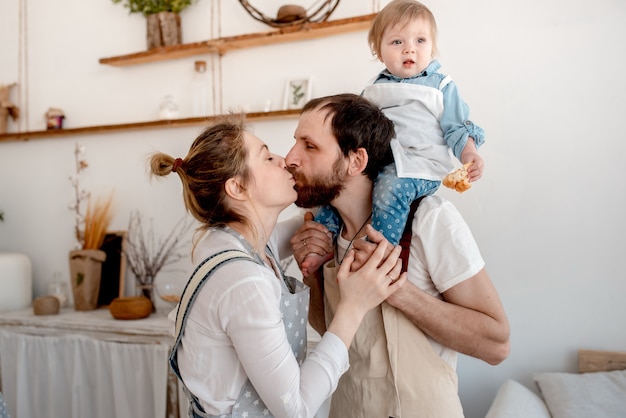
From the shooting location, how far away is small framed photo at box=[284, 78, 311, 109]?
3.00 m

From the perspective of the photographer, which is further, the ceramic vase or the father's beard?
the ceramic vase

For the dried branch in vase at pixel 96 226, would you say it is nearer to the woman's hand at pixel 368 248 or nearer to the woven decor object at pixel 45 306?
the woven decor object at pixel 45 306

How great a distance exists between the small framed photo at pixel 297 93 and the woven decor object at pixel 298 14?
0.29m

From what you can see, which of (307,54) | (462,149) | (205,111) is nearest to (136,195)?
(205,111)

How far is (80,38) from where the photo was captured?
12.3 ft

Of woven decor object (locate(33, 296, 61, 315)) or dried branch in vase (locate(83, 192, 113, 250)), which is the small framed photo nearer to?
dried branch in vase (locate(83, 192, 113, 250))

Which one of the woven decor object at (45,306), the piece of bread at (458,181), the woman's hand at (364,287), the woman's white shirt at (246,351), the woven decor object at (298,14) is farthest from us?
the woven decor object at (45,306)

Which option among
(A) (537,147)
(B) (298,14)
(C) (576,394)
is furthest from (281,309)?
(B) (298,14)

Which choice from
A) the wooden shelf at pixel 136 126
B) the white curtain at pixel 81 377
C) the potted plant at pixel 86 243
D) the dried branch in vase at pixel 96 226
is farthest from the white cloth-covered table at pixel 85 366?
the wooden shelf at pixel 136 126

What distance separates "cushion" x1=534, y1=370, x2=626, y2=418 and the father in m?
0.84

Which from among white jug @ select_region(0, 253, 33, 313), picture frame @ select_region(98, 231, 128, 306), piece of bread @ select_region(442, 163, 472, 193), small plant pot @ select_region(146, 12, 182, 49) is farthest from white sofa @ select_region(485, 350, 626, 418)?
white jug @ select_region(0, 253, 33, 313)

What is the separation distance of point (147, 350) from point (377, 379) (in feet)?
5.64

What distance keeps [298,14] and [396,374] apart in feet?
6.72

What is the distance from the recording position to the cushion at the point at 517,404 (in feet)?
6.95
